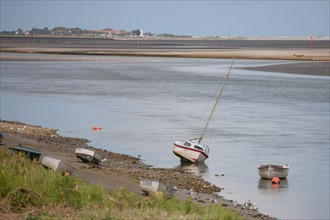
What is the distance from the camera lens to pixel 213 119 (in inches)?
1758

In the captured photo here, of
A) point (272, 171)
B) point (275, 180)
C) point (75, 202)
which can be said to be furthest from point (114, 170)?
point (75, 202)

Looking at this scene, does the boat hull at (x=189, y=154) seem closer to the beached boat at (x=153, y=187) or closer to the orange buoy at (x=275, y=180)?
the orange buoy at (x=275, y=180)

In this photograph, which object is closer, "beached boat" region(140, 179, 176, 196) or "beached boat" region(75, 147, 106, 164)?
"beached boat" region(140, 179, 176, 196)

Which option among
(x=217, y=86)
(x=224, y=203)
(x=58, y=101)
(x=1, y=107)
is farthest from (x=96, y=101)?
(x=224, y=203)

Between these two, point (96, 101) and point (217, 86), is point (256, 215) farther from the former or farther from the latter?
point (217, 86)

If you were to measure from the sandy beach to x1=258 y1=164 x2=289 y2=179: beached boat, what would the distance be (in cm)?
209

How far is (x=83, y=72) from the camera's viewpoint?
85.2 m

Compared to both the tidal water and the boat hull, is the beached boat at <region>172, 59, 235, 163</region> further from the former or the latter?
the tidal water

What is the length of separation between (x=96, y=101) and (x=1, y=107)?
7.13 meters

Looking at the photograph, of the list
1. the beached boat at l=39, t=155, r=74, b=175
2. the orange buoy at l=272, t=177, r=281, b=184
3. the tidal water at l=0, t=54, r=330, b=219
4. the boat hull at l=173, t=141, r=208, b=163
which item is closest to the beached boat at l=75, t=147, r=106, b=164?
the tidal water at l=0, t=54, r=330, b=219

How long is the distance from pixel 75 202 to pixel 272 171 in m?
12.0

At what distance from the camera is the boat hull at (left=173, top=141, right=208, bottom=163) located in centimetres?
3097

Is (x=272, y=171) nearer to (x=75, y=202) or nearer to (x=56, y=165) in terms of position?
(x=56, y=165)

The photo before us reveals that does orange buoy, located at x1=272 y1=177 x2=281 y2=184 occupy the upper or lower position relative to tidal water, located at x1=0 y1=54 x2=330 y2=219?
lower
